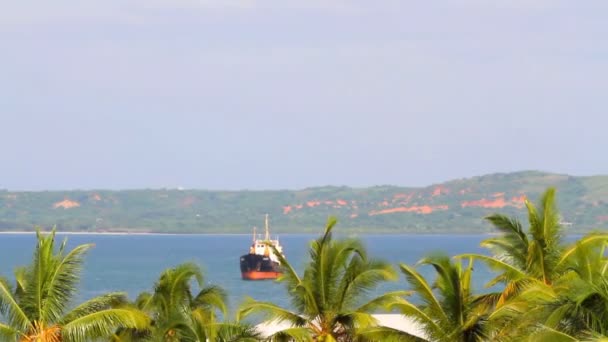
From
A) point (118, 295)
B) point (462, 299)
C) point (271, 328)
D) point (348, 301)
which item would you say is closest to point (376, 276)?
point (348, 301)

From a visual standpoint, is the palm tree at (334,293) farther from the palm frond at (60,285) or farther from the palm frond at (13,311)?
the palm frond at (13,311)

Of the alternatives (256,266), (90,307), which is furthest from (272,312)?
(256,266)

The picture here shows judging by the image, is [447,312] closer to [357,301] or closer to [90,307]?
[357,301]

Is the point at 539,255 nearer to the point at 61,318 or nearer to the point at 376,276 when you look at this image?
the point at 376,276

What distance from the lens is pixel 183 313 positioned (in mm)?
41938

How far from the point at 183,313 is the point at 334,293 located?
16.2 feet

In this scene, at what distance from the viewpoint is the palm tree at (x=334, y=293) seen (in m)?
42.8

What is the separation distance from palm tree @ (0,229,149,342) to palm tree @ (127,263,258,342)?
4.17 feet

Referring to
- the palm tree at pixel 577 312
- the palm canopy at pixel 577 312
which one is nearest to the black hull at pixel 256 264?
the palm canopy at pixel 577 312

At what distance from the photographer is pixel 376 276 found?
43094 mm

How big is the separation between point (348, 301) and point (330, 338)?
5.31ft

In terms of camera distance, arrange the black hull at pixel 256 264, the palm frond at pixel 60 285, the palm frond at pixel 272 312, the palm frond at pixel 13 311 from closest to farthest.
Result: the palm frond at pixel 13 311 → the palm frond at pixel 60 285 → the palm frond at pixel 272 312 → the black hull at pixel 256 264

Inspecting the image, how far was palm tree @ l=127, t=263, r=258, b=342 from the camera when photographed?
121 ft

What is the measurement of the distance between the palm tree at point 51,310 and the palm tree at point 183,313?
50.0 inches
